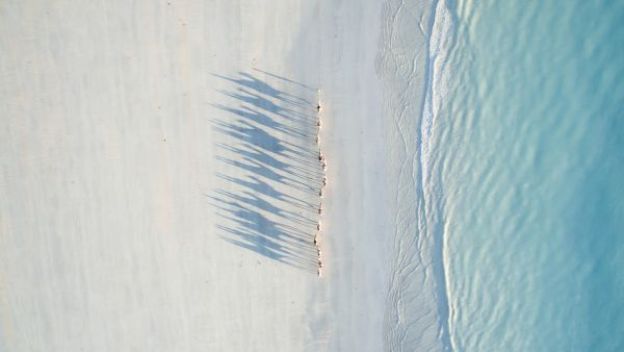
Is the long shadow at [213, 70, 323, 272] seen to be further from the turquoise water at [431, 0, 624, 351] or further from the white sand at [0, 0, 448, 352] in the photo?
the turquoise water at [431, 0, 624, 351]

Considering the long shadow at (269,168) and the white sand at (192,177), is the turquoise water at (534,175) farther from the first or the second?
the long shadow at (269,168)

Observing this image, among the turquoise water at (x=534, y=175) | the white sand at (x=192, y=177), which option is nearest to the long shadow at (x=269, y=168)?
the white sand at (x=192, y=177)

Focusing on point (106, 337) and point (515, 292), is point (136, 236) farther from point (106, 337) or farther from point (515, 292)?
point (515, 292)

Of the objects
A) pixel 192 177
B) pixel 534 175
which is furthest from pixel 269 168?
pixel 534 175

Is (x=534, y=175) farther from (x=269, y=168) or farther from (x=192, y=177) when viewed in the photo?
(x=192, y=177)

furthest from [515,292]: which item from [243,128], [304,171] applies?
[243,128]
